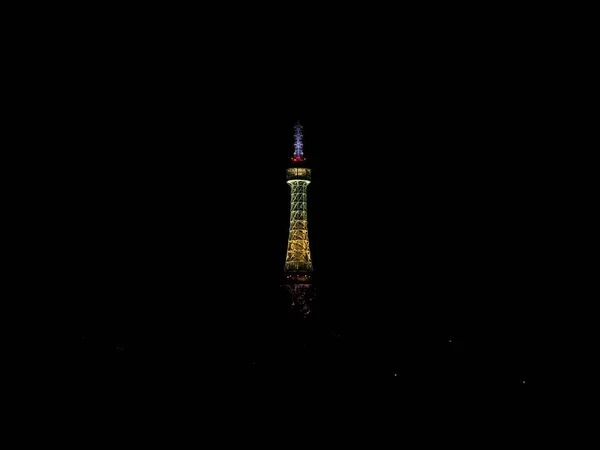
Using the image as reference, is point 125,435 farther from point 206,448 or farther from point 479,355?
point 479,355

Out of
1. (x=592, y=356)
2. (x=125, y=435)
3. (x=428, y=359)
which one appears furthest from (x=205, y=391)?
(x=592, y=356)

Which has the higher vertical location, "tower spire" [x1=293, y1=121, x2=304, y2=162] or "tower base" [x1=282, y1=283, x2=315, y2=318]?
"tower spire" [x1=293, y1=121, x2=304, y2=162]

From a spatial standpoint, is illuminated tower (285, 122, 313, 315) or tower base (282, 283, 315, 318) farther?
illuminated tower (285, 122, 313, 315)

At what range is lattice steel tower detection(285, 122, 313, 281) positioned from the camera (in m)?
48.5

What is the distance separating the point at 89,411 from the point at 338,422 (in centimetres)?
518

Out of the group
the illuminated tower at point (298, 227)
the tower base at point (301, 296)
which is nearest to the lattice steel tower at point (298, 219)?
the illuminated tower at point (298, 227)

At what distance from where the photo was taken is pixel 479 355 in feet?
63.4

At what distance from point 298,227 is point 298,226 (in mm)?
91

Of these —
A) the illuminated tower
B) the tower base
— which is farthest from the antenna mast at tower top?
the tower base

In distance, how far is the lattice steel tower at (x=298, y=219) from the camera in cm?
4853

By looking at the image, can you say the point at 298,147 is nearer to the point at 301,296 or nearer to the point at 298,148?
the point at 298,148

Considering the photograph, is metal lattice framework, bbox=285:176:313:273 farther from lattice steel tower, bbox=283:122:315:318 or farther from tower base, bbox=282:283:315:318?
tower base, bbox=282:283:315:318

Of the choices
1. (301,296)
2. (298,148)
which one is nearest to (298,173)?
(298,148)

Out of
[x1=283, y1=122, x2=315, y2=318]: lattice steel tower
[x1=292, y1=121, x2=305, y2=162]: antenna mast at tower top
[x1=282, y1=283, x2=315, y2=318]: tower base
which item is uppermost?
[x1=292, y1=121, x2=305, y2=162]: antenna mast at tower top
